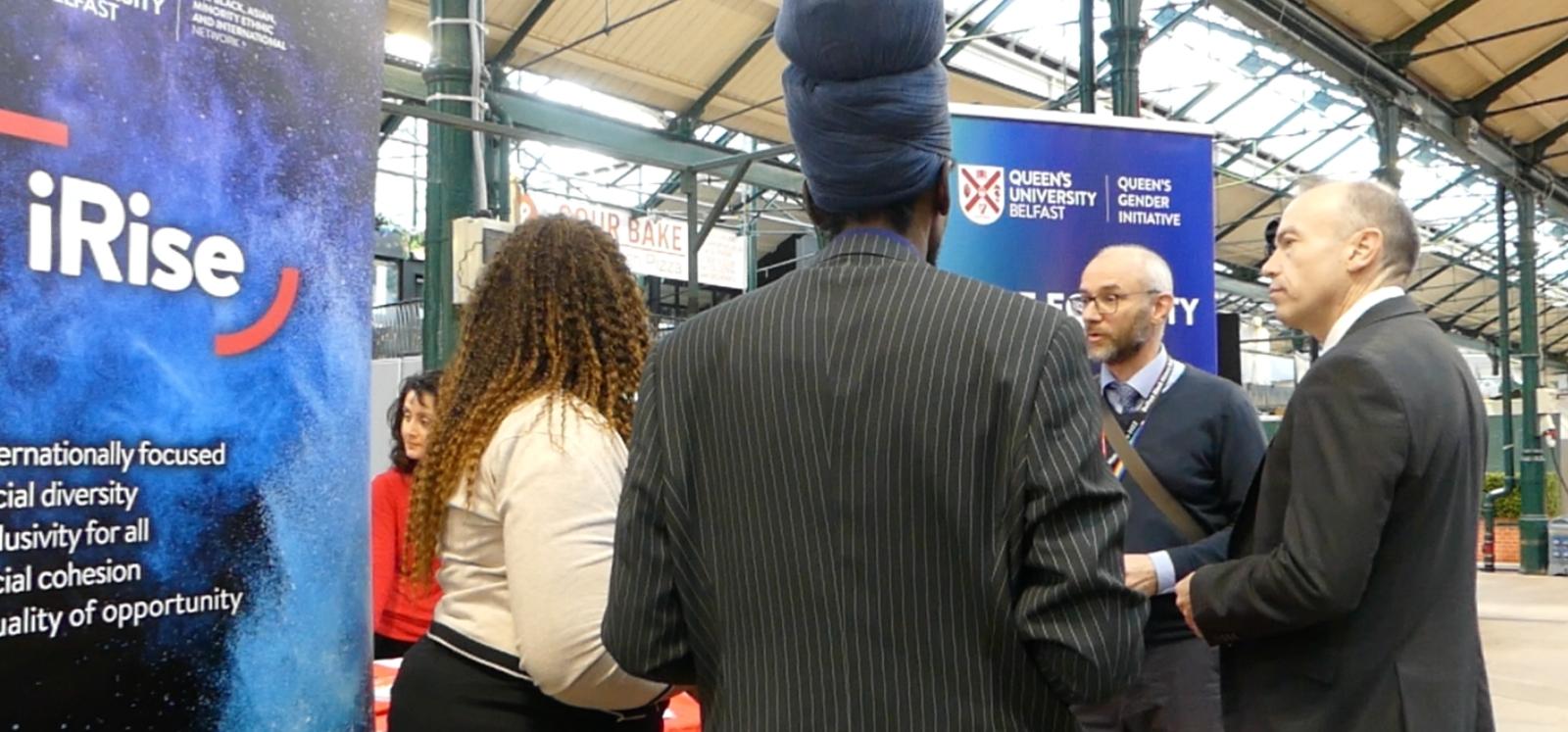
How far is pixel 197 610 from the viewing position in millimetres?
1534

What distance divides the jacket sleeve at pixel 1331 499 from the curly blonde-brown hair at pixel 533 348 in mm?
969

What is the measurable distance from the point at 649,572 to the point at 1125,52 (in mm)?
4472

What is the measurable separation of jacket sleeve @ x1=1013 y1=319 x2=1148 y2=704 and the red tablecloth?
1726 mm

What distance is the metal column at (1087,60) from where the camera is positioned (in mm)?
5465

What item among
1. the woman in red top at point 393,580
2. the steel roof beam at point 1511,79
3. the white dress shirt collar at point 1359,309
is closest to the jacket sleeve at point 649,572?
the white dress shirt collar at point 1359,309

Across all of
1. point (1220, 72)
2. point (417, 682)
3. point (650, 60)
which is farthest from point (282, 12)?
point (1220, 72)

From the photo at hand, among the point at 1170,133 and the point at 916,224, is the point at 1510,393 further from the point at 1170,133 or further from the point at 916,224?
the point at 916,224

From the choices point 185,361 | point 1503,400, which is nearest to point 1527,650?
point 1503,400

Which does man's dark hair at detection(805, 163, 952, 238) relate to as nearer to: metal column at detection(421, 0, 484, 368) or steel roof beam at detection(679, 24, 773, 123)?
metal column at detection(421, 0, 484, 368)

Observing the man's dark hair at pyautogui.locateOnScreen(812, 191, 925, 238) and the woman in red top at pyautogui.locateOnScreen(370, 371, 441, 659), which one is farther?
the woman in red top at pyautogui.locateOnScreen(370, 371, 441, 659)

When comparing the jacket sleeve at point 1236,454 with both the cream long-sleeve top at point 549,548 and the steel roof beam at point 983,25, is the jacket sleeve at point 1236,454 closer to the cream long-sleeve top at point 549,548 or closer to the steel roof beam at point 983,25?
the cream long-sleeve top at point 549,548

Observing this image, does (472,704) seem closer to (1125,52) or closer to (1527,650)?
(1125,52)

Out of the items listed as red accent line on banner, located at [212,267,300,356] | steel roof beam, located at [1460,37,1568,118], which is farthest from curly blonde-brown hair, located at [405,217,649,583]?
steel roof beam, located at [1460,37,1568,118]

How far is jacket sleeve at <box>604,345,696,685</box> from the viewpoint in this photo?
123cm
